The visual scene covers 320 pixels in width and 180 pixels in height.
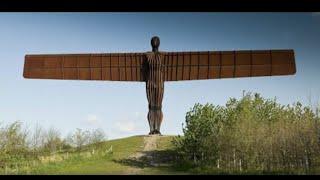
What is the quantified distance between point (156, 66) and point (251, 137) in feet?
7.96

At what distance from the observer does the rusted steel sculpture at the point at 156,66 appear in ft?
27.1

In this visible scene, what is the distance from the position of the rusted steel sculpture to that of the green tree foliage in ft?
3.40

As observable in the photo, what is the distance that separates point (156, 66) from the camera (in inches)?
326

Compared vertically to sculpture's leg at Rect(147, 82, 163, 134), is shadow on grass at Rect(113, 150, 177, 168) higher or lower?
lower

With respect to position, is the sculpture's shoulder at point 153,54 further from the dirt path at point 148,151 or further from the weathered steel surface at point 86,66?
the dirt path at point 148,151

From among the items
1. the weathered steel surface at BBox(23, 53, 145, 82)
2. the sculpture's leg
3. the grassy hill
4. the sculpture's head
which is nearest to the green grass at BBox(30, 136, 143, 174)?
the grassy hill

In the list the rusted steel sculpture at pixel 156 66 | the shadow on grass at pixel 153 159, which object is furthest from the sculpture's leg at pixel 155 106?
the shadow on grass at pixel 153 159

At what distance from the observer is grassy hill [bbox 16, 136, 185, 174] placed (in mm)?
7434

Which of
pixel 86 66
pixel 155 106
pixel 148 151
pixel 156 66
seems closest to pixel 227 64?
pixel 156 66

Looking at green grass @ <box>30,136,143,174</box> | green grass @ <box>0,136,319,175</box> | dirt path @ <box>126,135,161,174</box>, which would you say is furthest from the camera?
dirt path @ <box>126,135,161,174</box>

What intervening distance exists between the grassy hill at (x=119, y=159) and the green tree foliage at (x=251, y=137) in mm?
413

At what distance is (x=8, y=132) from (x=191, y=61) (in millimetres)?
Answer: 3606

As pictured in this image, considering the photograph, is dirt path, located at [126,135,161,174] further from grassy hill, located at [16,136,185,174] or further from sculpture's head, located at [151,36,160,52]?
sculpture's head, located at [151,36,160,52]
